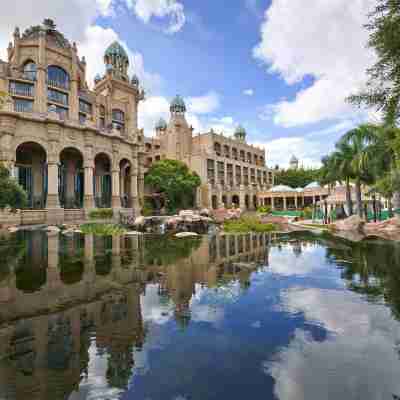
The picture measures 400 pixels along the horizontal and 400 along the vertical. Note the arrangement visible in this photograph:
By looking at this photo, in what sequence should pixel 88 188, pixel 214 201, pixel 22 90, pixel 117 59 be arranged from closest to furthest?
pixel 88 188, pixel 22 90, pixel 117 59, pixel 214 201

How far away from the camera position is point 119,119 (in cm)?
4681

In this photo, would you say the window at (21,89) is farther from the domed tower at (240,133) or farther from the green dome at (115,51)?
the domed tower at (240,133)

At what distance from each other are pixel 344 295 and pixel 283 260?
471cm

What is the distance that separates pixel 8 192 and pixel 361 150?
33.9 meters

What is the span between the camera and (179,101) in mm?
64938

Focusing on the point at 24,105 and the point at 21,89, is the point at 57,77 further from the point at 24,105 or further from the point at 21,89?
the point at 24,105

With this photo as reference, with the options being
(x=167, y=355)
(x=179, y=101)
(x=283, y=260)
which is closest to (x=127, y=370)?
(x=167, y=355)

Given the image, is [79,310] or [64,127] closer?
[79,310]

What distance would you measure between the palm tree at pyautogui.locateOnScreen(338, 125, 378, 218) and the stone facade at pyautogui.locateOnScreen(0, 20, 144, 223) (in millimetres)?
31647

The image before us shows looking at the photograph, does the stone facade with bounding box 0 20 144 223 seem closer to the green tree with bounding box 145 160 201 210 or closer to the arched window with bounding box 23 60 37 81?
the arched window with bounding box 23 60 37 81

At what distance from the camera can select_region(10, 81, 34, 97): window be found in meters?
33.7

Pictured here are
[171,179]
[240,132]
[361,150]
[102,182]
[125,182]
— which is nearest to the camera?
[361,150]

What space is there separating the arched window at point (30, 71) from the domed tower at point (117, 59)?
49.3 feet

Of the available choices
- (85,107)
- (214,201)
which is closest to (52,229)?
(85,107)
